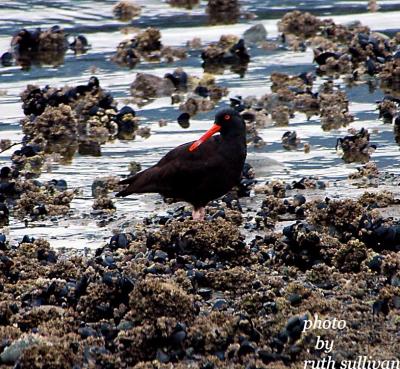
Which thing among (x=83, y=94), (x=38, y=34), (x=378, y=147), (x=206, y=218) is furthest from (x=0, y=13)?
(x=206, y=218)

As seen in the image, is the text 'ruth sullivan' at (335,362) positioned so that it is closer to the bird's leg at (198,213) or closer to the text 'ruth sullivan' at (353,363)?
the text 'ruth sullivan' at (353,363)

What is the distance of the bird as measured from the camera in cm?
1049

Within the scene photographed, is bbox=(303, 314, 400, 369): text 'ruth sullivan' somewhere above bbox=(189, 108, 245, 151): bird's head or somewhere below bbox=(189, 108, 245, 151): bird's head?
below

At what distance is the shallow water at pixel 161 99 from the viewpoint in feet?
37.8

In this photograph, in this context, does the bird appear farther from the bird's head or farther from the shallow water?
the shallow water

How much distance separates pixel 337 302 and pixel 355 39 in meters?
9.87

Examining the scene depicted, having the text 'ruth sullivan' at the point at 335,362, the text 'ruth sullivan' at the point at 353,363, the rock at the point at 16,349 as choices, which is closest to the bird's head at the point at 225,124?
the text 'ruth sullivan' at the point at 335,362

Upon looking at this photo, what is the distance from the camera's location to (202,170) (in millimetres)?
10508

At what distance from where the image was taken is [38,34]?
59.7 feet

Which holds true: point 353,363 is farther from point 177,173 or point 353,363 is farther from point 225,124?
point 225,124

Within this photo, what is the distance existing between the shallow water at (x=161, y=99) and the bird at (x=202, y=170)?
438 millimetres

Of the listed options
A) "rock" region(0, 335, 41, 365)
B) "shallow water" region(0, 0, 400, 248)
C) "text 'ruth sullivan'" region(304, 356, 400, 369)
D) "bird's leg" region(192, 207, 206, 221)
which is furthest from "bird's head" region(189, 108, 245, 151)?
"text 'ruth sullivan'" region(304, 356, 400, 369)

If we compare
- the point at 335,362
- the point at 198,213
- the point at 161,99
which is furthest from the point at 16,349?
the point at 161,99

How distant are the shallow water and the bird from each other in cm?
44
